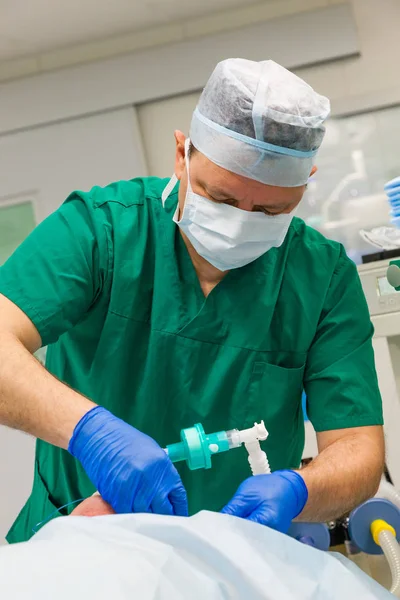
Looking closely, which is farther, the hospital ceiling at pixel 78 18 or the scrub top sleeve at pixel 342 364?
the hospital ceiling at pixel 78 18

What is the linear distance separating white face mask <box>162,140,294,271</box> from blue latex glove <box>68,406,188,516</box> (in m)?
0.42

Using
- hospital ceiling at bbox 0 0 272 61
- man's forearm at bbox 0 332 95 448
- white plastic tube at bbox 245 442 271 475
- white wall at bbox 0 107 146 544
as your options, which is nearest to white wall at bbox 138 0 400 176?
hospital ceiling at bbox 0 0 272 61

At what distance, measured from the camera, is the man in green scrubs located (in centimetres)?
113

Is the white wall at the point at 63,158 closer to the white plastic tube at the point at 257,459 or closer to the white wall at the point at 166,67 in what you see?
the white wall at the point at 166,67

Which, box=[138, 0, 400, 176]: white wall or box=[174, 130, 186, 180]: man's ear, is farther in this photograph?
box=[138, 0, 400, 176]: white wall

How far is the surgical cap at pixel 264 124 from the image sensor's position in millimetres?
1105

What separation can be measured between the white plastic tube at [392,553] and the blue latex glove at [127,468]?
0.72m

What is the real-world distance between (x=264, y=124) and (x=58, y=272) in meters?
0.41

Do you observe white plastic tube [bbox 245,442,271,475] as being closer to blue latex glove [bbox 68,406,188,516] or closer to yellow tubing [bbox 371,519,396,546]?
blue latex glove [bbox 68,406,188,516]

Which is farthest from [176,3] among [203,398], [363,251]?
[203,398]

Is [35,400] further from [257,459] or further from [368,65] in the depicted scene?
[368,65]

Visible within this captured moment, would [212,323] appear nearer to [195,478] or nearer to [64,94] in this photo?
[195,478]

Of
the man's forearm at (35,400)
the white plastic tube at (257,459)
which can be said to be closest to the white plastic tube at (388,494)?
the white plastic tube at (257,459)

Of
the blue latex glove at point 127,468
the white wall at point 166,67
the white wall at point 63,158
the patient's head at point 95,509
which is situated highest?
the white wall at point 166,67
